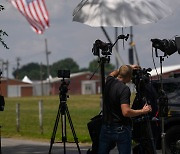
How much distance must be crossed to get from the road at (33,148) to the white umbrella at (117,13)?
4.56 metres

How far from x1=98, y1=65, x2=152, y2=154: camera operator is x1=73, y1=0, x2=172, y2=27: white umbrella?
1.75 m

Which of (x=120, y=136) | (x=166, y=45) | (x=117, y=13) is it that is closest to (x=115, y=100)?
(x=120, y=136)

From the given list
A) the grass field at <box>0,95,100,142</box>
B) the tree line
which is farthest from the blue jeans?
the tree line

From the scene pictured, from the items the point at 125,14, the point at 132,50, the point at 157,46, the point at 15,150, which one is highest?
the point at 132,50

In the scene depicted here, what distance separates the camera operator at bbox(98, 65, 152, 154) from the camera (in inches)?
301

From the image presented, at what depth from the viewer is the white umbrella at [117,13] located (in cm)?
937

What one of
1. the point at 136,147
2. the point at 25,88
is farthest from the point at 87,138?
the point at 25,88

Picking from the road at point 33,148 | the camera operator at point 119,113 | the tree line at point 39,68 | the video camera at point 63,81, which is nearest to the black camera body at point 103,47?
the camera operator at point 119,113

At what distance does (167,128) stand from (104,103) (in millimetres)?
4269

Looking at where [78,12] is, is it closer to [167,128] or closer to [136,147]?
[136,147]

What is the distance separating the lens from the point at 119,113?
25.3 feet

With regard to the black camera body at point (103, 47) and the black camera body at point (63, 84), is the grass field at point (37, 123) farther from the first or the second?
the black camera body at point (103, 47)

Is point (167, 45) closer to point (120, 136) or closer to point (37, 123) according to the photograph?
point (120, 136)

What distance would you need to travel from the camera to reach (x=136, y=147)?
380 inches
